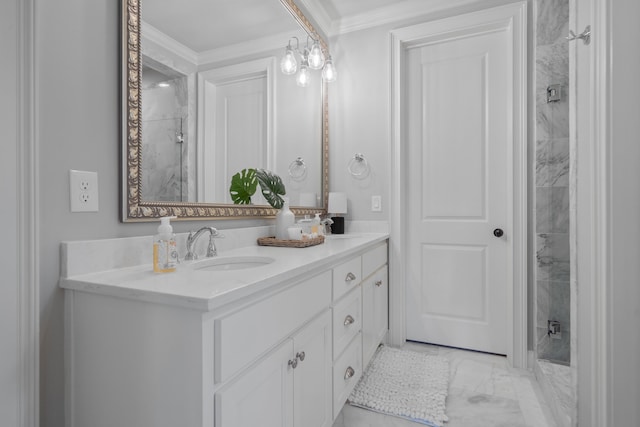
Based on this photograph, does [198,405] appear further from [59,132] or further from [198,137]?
[198,137]

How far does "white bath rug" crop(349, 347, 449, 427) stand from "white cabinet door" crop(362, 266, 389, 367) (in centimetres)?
13

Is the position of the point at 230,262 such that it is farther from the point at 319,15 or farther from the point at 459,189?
the point at 319,15

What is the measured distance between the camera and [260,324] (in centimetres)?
86

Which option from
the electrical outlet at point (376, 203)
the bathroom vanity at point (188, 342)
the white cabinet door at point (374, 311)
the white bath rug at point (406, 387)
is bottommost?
the white bath rug at point (406, 387)

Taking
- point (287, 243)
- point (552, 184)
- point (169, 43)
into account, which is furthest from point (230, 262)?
point (552, 184)

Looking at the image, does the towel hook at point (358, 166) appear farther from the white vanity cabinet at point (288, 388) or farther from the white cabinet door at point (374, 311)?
the white vanity cabinet at point (288, 388)

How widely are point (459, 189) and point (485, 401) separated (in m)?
1.28

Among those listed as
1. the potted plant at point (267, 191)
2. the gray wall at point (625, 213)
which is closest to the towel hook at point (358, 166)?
the potted plant at point (267, 191)

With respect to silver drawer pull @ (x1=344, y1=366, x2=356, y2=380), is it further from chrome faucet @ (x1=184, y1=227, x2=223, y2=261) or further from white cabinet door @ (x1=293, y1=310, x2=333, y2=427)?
chrome faucet @ (x1=184, y1=227, x2=223, y2=261)

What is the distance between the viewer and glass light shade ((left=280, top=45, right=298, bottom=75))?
6.44 ft

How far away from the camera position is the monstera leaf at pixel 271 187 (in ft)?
5.65

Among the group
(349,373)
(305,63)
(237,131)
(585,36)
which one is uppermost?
(305,63)

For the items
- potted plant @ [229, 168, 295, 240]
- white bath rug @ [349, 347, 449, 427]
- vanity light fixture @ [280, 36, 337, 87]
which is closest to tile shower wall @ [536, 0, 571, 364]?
white bath rug @ [349, 347, 449, 427]

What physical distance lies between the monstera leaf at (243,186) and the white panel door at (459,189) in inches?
47.8
